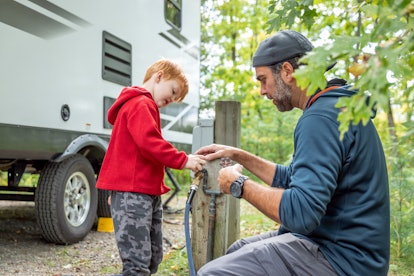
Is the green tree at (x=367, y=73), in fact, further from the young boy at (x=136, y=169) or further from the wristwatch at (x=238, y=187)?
the young boy at (x=136, y=169)

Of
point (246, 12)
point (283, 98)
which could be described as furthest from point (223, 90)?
point (283, 98)

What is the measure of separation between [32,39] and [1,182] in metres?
7.20

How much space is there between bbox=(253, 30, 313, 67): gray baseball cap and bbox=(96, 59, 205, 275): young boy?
0.91 meters

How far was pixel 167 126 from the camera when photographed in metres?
6.66

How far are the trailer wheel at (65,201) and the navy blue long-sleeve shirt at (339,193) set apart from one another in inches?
125

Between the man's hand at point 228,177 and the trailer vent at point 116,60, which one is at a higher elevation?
the trailer vent at point 116,60

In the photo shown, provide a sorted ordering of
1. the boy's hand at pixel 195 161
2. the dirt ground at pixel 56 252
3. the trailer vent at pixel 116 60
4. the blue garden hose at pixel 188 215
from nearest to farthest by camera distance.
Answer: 1. the blue garden hose at pixel 188 215
2. the boy's hand at pixel 195 161
3. the dirt ground at pixel 56 252
4. the trailer vent at pixel 116 60

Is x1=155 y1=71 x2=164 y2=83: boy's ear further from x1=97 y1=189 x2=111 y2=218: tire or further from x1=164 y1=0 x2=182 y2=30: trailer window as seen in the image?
x1=164 y1=0 x2=182 y2=30: trailer window

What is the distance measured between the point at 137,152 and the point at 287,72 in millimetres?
1264

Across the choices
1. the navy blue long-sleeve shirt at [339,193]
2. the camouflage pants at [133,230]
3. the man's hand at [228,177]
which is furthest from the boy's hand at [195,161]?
the navy blue long-sleeve shirt at [339,193]

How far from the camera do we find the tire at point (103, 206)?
18.6 feet

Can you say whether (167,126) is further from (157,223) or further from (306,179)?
(306,179)

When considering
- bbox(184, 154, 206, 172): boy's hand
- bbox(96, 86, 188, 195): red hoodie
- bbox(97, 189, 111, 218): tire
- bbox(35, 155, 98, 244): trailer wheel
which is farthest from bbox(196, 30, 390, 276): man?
bbox(97, 189, 111, 218): tire

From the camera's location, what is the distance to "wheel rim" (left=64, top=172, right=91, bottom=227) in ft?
15.9
